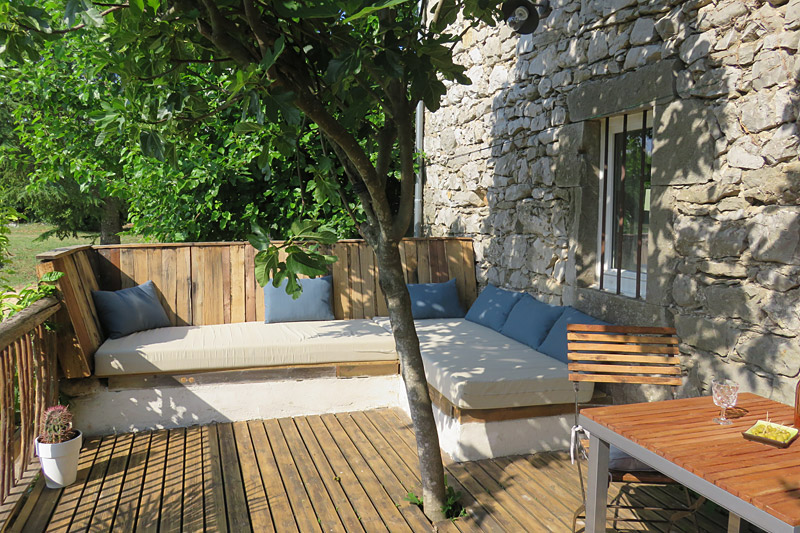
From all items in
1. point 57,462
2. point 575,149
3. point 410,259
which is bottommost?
point 57,462

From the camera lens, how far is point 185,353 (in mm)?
4062

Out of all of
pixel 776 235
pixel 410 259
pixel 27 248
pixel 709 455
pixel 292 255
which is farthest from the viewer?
pixel 27 248

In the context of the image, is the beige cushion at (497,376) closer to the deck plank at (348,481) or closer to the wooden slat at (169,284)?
the deck plank at (348,481)

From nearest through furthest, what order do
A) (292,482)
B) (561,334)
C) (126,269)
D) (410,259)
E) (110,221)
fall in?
(292,482), (561,334), (126,269), (410,259), (110,221)

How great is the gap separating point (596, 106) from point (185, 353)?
3198mm

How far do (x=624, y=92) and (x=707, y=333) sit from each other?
1.51 meters

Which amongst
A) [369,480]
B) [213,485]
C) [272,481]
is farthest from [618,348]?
[213,485]

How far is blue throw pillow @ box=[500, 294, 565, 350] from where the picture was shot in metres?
4.21

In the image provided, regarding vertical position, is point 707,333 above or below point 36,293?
below

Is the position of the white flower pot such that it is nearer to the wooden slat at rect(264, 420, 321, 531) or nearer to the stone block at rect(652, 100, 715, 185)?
the wooden slat at rect(264, 420, 321, 531)

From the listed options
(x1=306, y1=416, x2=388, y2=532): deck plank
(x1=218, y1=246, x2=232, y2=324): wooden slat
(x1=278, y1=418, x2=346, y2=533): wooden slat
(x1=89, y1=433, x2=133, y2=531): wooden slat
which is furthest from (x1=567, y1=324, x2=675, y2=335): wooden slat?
(x1=218, y1=246, x2=232, y2=324): wooden slat

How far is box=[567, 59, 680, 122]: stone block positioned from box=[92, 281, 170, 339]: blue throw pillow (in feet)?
11.3

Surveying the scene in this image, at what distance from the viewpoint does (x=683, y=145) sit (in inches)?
124

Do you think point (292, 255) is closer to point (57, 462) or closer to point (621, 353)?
point (621, 353)
